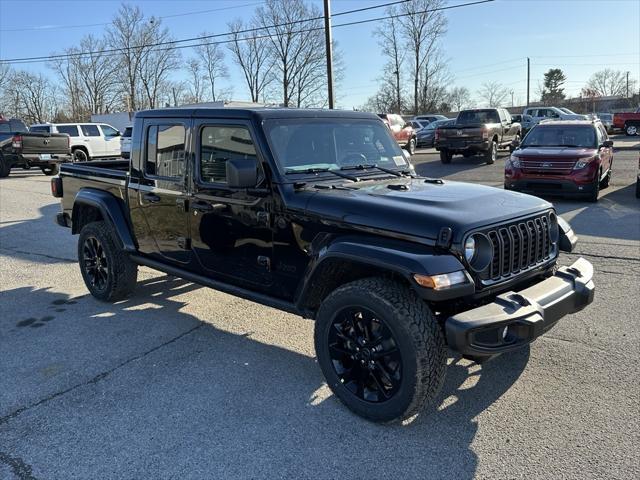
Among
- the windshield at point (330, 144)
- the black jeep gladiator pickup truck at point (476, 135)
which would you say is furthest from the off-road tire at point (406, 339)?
the black jeep gladiator pickup truck at point (476, 135)

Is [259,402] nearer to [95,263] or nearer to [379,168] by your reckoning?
[379,168]

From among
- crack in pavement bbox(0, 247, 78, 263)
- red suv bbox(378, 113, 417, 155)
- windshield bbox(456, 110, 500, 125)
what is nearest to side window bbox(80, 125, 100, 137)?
red suv bbox(378, 113, 417, 155)

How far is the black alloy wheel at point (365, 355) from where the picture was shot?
298 cm

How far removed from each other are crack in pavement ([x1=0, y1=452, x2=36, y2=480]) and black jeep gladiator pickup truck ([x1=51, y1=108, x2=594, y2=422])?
67.2 inches

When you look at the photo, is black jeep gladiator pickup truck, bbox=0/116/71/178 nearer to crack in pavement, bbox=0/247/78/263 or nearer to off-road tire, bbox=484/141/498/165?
crack in pavement, bbox=0/247/78/263

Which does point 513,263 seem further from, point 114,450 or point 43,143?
point 43,143

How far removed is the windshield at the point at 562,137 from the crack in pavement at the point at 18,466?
37.1 ft

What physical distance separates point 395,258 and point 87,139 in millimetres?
21112

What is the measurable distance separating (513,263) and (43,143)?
19.3 meters

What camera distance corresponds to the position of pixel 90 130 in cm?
2144

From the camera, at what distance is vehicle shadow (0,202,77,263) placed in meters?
7.57

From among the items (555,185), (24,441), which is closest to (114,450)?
(24,441)

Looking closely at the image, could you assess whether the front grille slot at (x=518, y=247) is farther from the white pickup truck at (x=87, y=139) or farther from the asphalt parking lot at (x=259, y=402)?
the white pickup truck at (x=87, y=139)

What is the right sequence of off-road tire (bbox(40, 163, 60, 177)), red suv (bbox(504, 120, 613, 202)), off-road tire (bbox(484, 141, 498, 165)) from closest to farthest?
red suv (bbox(504, 120, 613, 202)) < off-road tire (bbox(484, 141, 498, 165)) < off-road tire (bbox(40, 163, 60, 177))
